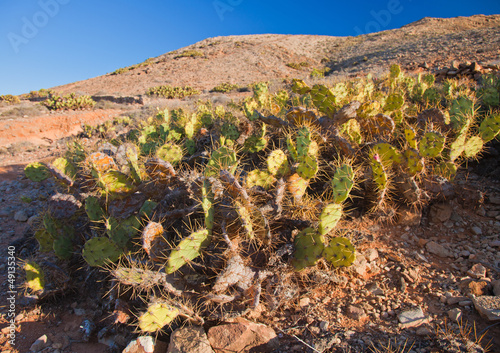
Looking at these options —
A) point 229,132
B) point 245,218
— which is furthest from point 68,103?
point 245,218

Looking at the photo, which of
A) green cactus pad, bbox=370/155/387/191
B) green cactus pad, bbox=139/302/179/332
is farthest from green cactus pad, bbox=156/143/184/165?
green cactus pad, bbox=370/155/387/191

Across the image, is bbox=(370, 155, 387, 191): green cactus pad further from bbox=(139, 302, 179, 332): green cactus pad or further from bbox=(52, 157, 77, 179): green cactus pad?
bbox=(52, 157, 77, 179): green cactus pad

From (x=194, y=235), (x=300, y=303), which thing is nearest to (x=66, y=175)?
(x=194, y=235)

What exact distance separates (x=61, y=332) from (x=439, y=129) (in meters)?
5.00

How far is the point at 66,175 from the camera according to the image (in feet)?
12.0

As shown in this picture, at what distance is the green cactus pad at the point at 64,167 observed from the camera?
3.63m

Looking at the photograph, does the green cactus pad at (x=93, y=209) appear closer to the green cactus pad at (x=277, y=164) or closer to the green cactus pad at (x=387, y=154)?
the green cactus pad at (x=277, y=164)

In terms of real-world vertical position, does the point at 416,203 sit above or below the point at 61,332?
above

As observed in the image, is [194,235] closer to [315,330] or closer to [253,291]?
[253,291]

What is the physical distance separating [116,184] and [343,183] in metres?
2.45

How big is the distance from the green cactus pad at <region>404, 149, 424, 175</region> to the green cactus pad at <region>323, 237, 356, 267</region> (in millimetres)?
1539

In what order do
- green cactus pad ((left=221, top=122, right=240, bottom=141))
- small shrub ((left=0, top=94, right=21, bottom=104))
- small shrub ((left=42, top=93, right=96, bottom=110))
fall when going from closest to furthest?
green cactus pad ((left=221, top=122, right=240, bottom=141)) → small shrub ((left=42, top=93, right=96, bottom=110)) → small shrub ((left=0, top=94, right=21, bottom=104))

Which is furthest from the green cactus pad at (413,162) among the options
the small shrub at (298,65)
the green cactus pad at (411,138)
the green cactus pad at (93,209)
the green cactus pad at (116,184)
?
the small shrub at (298,65)

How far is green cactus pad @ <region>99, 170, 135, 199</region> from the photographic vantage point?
2961 millimetres
